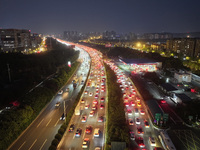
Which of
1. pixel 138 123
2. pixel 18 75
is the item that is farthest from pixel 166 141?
pixel 18 75

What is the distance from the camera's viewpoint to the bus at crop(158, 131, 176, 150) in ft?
44.3

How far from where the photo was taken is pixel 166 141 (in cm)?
1417

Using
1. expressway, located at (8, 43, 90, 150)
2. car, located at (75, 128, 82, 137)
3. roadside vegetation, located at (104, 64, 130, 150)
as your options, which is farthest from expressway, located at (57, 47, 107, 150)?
expressway, located at (8, 43, 90, 150)

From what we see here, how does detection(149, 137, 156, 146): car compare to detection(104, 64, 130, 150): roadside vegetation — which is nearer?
detection(104, 64, 130, 150): roadside vegetation

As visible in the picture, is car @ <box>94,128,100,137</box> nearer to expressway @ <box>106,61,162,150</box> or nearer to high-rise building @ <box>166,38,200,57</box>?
expressway @ <box>106,61,162,150</box>

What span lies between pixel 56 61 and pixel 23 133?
32.2 m

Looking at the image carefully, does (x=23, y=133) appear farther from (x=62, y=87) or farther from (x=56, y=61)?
(x=56, y=61)

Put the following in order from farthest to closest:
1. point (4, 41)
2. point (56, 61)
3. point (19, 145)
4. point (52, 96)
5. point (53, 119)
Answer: point (4, 41), point (56, 61), point (52, 96), point (53, 119), point (19, 145)

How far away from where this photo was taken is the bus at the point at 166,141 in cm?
1352

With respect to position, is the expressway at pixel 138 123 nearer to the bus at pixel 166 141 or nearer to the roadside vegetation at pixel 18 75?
the bus at pixel 166 141

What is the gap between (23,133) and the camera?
53.9ft

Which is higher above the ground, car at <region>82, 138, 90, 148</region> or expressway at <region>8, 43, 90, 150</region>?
car at <region>82, 138, 90, 148</region>

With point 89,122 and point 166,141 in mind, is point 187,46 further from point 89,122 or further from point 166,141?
point 89,122

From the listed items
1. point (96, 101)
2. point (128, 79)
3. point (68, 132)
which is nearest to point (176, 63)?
point (128, 79)
